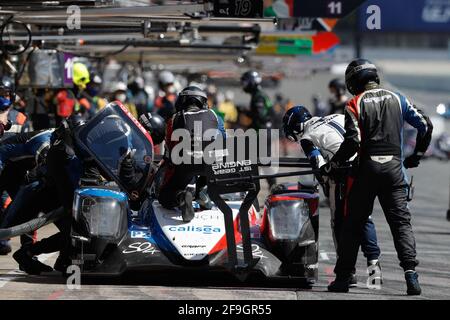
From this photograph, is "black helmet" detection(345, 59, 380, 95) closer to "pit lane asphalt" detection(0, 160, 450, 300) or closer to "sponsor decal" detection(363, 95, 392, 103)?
"sponsor decal" detection(363, 95, 392, 103)

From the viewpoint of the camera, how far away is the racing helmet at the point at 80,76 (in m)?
18.5

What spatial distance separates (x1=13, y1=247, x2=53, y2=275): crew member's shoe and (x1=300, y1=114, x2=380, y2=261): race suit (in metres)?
2.52

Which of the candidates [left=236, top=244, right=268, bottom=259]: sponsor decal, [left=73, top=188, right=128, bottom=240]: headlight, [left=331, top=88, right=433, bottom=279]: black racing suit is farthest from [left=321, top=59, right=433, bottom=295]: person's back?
[left=73, top=188, right=128, bottom=240]: headlight

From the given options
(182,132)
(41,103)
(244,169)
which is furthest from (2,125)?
(41,103)

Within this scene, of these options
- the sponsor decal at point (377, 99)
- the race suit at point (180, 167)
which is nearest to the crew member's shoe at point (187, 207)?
the race suit at point (180, 167)

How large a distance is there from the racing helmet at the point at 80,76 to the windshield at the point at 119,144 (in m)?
7.36

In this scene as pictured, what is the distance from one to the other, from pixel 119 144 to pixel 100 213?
0.88m

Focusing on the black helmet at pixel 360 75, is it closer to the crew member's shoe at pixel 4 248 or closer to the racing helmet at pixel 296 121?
the racing helmet at pixel 296 121

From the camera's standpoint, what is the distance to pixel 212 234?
1047 cm

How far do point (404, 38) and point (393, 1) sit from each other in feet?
13.9

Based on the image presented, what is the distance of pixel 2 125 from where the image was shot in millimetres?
12430

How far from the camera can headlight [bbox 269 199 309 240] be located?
10.5 m

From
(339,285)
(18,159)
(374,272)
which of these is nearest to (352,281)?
(374,272)

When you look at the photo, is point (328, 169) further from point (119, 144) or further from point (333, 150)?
point (119, 144)
